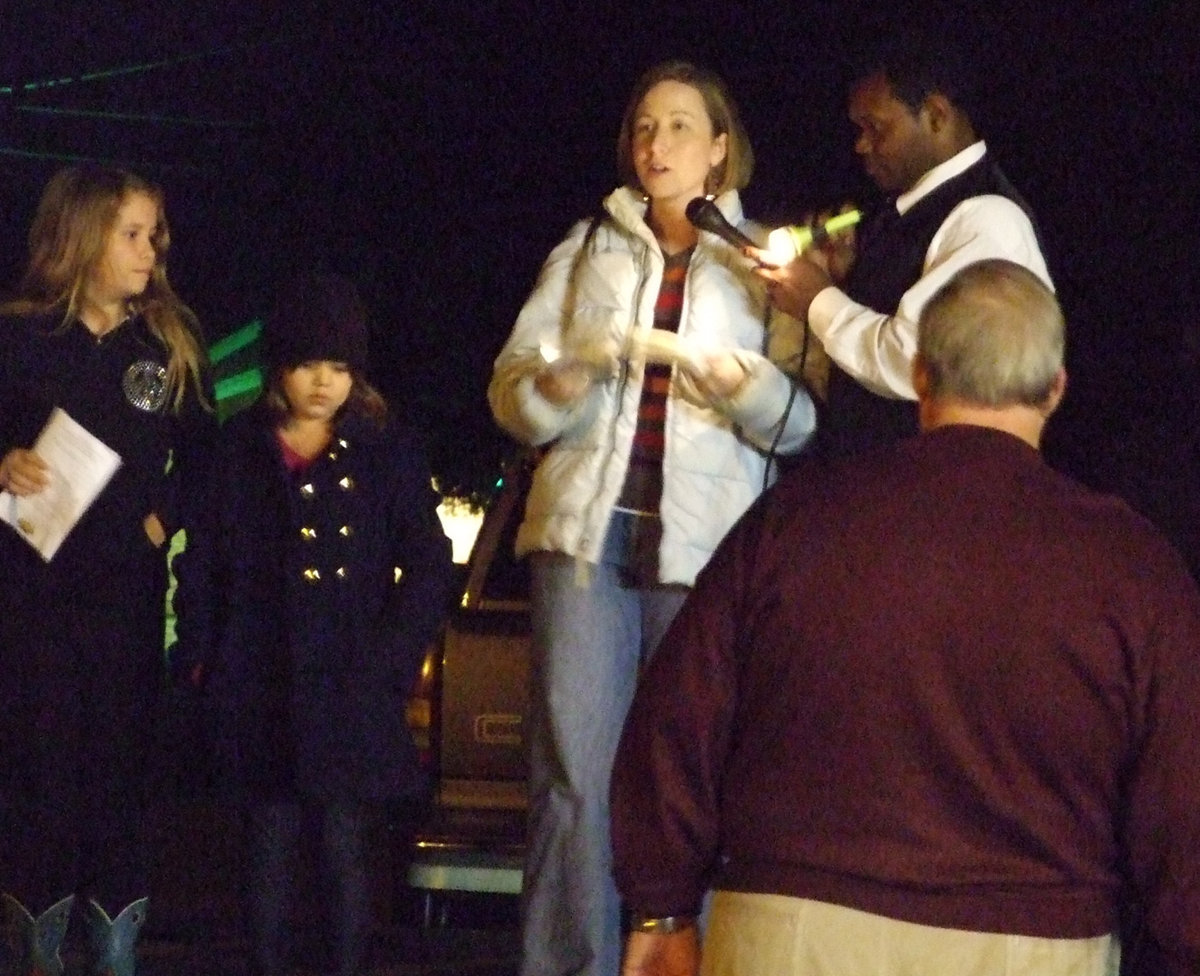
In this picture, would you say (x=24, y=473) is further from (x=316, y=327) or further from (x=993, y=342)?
(x=993, y=342)

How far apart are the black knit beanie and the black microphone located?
1.14 meters

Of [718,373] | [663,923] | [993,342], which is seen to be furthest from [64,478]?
[993,342]

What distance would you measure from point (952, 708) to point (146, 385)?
276 cm

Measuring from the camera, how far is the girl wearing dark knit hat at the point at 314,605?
16.8 ft

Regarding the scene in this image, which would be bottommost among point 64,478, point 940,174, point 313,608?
point 313,608

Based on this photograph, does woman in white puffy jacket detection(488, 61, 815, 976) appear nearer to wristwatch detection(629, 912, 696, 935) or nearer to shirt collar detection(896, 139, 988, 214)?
shirt collar detection(896, 139, 988, 214)

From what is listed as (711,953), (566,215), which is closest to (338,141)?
(566,215)

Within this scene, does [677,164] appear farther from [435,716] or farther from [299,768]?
[435,716]

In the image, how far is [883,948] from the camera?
312 centimetres

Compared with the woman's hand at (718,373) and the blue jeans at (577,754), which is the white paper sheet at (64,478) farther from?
the woman's hand at (718,373)

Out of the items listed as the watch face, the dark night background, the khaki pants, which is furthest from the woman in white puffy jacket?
the dark night background

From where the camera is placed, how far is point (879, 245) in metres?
4.70

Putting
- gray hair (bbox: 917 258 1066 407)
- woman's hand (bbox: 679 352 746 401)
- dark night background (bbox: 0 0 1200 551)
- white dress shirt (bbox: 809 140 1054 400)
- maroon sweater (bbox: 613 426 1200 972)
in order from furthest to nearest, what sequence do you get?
1. dark night background (bbox: 0 0 1200 551)
2. woman's hand (bbox: 679 352 746 401)
3. white dress shirt (bbox: 809 140 1054 400)
4. gray hair (bbox: 917 258 1066 407)
5. maroon sweater (bbox: 613 426 1200 972)

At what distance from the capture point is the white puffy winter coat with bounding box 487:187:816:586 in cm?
448
